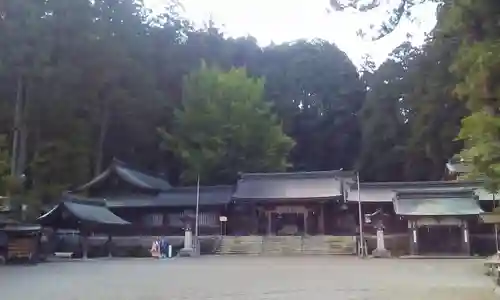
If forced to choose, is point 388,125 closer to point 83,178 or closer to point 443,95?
point 443,95

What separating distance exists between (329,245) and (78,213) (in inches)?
516

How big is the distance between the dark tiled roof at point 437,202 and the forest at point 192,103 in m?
4.37

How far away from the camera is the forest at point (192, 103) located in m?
29.0

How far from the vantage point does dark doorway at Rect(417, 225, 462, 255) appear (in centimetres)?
2844

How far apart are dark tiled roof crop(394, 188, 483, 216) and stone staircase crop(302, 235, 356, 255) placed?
10.7ft

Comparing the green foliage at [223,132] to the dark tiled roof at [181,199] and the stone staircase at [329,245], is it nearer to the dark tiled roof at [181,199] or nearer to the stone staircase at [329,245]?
the dark tiled roof at [181,199]

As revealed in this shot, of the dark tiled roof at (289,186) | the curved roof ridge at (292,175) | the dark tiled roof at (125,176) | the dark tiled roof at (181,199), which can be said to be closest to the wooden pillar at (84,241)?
the dark tiled roof at (181,199)

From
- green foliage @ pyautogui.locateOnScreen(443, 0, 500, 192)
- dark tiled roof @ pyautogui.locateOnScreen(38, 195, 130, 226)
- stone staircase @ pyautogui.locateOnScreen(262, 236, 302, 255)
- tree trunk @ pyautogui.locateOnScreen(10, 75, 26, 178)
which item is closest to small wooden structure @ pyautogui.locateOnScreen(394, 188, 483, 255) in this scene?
stone staircase @ pyautogui.locateOnScreen(262, 236, 302, 255)

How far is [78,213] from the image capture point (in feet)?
91.1

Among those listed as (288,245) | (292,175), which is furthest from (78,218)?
(292,175)

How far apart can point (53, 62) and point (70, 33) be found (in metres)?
1.82

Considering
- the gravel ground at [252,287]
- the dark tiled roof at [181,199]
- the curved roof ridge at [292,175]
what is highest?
the curved roof ridge at [292,175]

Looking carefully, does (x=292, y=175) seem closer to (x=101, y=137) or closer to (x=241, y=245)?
(x=241, y=245)

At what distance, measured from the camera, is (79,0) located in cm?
2889
